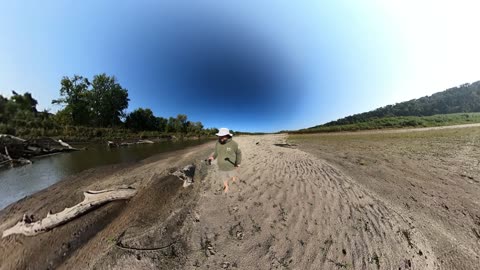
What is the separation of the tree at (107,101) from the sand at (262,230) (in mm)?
57275

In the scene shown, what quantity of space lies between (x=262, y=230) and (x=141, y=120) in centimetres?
7272

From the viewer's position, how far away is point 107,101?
172 feet

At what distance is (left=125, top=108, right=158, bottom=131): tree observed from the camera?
201 feet

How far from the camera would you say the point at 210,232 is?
3.53 m

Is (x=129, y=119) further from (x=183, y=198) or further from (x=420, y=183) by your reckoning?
(x=420, y=183)

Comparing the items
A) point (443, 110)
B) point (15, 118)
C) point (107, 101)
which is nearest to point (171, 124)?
point (107, 101)

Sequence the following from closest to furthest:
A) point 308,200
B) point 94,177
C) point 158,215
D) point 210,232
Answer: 1. point 210,232
2. point 158,215
3. point 308,200
4. point 94,177

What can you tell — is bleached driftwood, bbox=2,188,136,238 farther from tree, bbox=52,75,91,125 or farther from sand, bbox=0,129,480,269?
A: tree, bbox=52,75,91,125

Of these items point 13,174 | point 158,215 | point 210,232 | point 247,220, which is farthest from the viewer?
point 13,174

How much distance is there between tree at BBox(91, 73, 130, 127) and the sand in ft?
188

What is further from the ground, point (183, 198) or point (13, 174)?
point (13, 174)

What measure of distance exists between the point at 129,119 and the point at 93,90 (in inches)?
545

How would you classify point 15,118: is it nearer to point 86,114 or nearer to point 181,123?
point 86,114

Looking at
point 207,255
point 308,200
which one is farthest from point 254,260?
point 308,200
